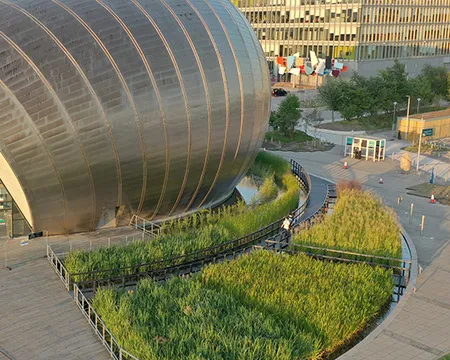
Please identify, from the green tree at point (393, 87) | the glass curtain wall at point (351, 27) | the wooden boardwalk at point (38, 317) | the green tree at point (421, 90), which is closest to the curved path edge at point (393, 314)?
the wooden boardwalk at point (38, 317)

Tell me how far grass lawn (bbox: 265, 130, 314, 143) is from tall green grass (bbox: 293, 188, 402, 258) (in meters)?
23.8

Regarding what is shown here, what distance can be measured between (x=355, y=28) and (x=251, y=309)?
79749 millimetres

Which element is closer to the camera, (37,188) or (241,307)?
(241,307)

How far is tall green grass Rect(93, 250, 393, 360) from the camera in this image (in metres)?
16.0

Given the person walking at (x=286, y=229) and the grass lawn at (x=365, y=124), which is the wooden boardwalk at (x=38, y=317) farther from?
the grass lawn at (x=365, y=124)

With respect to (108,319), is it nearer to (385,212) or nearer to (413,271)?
(413,271)

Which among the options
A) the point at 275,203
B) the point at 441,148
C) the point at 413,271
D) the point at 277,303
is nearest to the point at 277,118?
the point at 441,148

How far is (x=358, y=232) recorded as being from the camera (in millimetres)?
25500

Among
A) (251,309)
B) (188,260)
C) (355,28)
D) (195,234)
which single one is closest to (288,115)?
(195,234)

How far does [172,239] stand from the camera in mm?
23656

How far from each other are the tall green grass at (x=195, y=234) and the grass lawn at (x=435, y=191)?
27.3ft

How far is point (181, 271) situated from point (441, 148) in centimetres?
3367

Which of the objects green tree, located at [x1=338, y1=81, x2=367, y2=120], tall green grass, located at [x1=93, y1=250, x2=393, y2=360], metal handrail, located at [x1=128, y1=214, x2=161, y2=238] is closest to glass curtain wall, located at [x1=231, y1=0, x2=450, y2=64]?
green tree, located at [x1=338, y1=81, x2=367, y2=120]

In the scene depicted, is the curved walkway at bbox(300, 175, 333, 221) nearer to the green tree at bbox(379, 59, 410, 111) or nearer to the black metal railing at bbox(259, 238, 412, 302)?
the black metal railing at bbox(259, 238, 412, 302)
